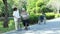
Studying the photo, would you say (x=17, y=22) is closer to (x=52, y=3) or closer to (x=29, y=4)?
(x=29, y=4)

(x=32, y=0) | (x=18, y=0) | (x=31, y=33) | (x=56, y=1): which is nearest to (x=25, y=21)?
(x=31, y=33)

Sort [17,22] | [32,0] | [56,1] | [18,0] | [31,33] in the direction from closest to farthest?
[31,33]
[17,22]
[18,0]
[32,0]
[56,1]

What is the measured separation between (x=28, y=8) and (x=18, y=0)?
1066 cm

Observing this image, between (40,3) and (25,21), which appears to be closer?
(25,21)

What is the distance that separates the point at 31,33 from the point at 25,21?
2.19m

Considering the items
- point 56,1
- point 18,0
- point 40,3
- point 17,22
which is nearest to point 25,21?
point 17,22

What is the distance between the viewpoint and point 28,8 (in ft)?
182

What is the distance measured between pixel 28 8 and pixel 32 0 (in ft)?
10.7

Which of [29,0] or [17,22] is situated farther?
[29,0]

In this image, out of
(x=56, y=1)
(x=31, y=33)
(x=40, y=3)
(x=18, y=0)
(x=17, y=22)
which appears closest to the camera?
(x=31, y=33)

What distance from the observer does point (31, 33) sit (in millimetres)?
13312

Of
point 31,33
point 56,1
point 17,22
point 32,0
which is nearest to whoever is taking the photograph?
point 31,33

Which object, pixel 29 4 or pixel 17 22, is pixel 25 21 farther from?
pixel 29 4

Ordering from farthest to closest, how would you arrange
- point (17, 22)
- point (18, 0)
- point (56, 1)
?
point (56, 1)
point (18, 0)
point (17, 22)
